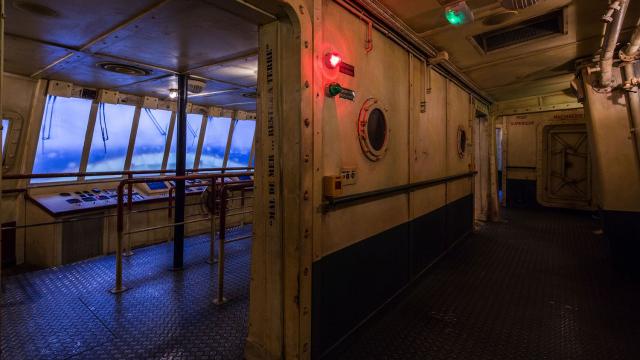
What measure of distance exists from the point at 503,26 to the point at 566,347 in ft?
9.59

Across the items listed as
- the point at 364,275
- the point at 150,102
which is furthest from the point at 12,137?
the point at 364,275

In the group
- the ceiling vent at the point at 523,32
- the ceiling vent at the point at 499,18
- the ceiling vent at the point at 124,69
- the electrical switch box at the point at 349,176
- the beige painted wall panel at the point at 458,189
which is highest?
the ceiling vent at the point at 523,32

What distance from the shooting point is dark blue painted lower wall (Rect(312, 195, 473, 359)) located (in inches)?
87.2

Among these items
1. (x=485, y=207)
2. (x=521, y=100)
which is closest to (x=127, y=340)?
(x=485, y=207)

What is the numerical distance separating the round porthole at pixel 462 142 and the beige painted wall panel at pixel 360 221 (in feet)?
7.74

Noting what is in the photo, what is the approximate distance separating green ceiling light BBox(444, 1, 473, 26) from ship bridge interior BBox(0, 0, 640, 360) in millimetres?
16

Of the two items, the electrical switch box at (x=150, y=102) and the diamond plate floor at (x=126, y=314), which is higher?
the electrical switch box at (x=150, y=102)

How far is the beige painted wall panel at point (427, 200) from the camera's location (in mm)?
3503

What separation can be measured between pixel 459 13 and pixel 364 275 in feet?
7.23

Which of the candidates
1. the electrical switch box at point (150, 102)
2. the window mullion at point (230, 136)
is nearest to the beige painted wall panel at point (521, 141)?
the window mullion at point (230, 136)

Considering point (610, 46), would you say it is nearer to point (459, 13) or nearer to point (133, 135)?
point (459, 13)

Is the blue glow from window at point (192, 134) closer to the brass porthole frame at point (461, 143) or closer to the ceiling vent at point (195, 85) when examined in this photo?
the ceiling vent at point (195, 85)

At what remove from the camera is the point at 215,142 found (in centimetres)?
775

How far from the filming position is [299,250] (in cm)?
201
